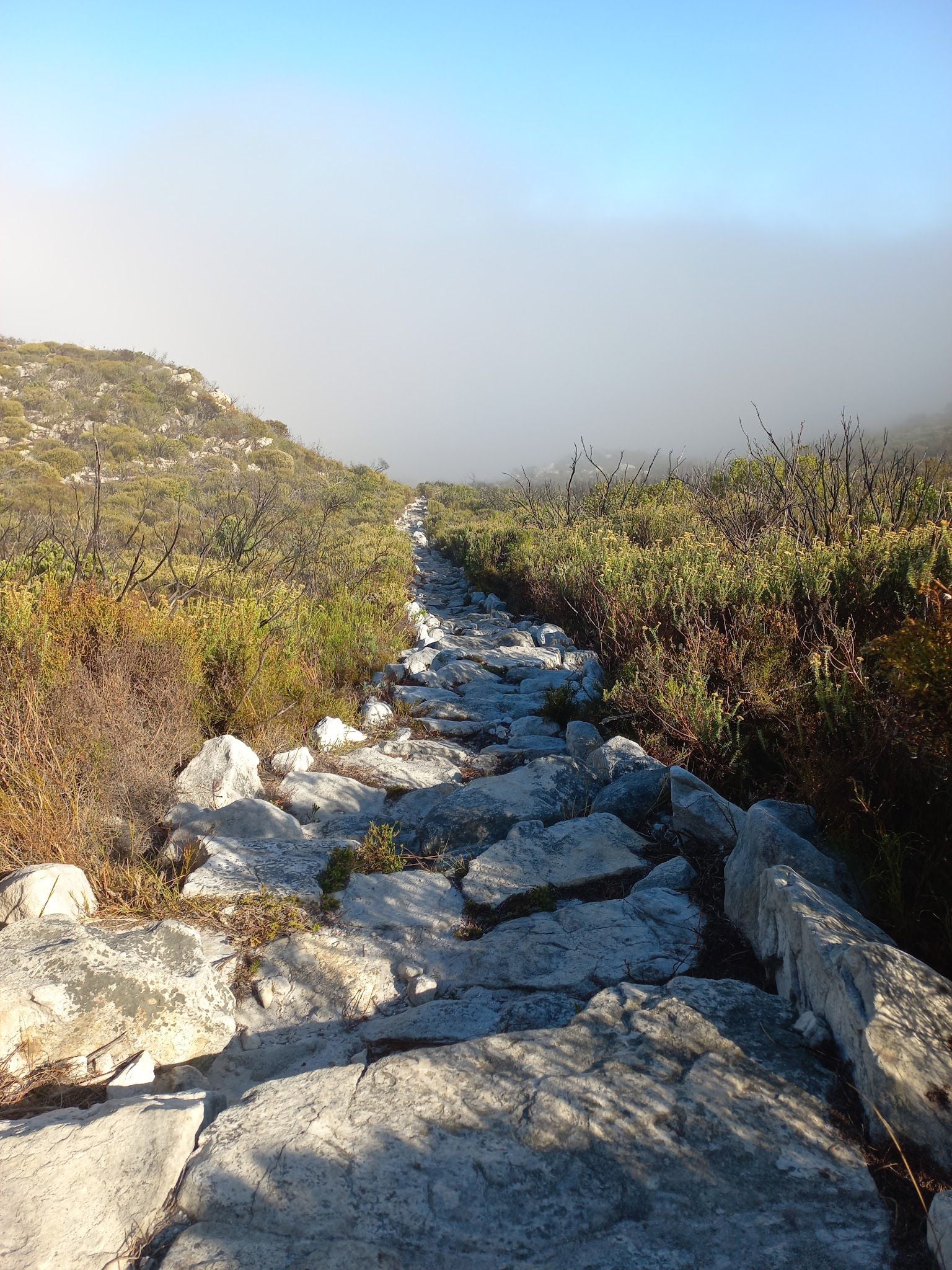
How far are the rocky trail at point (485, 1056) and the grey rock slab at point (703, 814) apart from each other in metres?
0.01

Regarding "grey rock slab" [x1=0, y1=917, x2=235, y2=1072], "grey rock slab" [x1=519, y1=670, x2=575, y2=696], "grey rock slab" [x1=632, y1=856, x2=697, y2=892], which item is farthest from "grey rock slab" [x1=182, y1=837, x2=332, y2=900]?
"grey rock slab" [x1=519, y1=670, x2=575, y2=696]

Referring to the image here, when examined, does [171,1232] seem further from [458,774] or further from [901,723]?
[458,774]

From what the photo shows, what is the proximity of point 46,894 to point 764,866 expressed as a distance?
311 cm

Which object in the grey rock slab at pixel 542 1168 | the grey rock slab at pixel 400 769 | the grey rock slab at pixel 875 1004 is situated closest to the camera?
the grey rock slab at pixel 542 1168

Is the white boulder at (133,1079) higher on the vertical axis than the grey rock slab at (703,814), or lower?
lower

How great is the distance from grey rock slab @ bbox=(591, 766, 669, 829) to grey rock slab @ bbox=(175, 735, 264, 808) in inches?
91.2

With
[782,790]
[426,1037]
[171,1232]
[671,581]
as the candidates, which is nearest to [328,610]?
[671,581]

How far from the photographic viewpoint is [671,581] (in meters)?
7.18

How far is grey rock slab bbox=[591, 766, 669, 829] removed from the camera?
4.37 m

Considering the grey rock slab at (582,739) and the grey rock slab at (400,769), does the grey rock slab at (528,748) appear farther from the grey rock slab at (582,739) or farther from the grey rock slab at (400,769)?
the grey rock slab at (400,769)

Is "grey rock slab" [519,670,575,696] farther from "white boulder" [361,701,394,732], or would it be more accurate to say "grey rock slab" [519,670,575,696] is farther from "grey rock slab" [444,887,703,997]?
"grey rock slab" [444,887,703,997]

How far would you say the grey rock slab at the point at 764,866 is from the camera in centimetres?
293

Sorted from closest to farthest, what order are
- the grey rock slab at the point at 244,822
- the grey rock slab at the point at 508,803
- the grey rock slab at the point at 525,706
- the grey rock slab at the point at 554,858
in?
the grey rock slab at the point at 554,858
the grey rock slab at the point at 244,822
the grey rock slab at the point at 508,803
the grey rock slab at the point at 525,706

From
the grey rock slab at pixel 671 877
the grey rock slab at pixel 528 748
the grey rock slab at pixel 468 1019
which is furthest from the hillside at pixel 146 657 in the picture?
the grey rock slab at pixel 671 877
